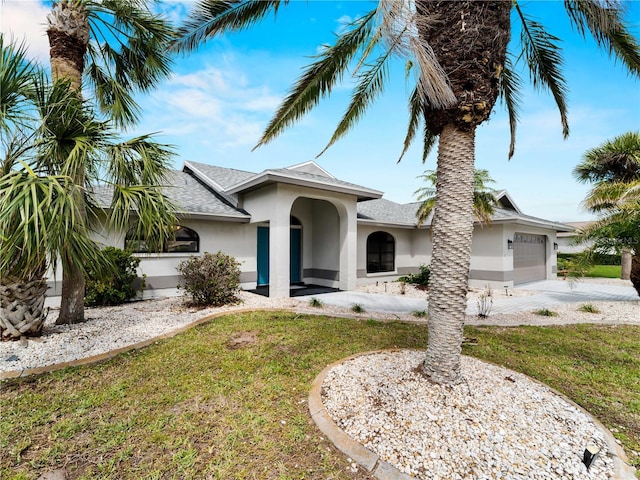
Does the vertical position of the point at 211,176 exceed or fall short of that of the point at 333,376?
it exceeds it

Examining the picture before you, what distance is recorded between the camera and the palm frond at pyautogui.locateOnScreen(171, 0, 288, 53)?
4.69 metres

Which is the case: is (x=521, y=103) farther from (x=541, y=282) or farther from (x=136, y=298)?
(x=541, y=282)

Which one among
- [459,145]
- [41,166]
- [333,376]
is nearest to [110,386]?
[333,376]

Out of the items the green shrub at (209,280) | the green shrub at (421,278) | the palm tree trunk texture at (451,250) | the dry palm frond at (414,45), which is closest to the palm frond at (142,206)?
the green shrub at (209,280)

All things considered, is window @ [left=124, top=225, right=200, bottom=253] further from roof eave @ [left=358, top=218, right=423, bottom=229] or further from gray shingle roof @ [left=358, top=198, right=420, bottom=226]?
gray shingle roof @ [left=358, top=198, right=420, bottom=226]

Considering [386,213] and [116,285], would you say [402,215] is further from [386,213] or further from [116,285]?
[116,285]

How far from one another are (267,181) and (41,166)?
6.25 metres

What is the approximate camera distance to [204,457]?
288 centimetres

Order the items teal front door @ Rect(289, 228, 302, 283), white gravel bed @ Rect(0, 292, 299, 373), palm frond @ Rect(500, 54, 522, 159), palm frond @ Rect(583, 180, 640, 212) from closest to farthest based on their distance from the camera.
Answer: white gravel bed @ Rect(0, 292, 299, 373)
palm frond @ Rect(500, 54, 522, 159)
palm frond @ Rect(583, 180, 640, 212)
teal front door @ Rect(289, 228, 302, 283)

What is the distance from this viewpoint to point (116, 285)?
9.38 metres

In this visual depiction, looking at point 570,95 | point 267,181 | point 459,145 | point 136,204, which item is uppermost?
point 570,95

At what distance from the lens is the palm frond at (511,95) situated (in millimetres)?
5930

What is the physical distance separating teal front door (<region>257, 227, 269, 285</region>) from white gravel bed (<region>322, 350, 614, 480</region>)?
962 cm

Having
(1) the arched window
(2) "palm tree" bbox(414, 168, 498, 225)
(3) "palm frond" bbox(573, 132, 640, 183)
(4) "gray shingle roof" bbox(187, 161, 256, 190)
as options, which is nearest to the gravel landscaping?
(4) "gray shingle roof" bbox(187, 161, 256, 190)
